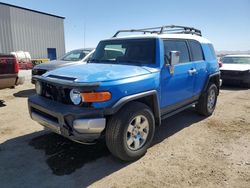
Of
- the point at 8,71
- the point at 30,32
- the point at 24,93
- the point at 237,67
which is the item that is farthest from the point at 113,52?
the point at 30,32

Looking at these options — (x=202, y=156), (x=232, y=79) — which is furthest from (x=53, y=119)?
(x=232, y=79)

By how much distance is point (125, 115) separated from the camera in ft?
Answer: 10.2

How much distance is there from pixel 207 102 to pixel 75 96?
3627 millimetres

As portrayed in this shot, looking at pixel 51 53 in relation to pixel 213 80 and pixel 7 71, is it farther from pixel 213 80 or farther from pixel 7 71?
pixel 213 80

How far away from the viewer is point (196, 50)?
198 inches

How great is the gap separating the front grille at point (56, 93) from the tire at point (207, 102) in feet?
11.4

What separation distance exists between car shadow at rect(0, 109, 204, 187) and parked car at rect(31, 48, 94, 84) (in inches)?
149

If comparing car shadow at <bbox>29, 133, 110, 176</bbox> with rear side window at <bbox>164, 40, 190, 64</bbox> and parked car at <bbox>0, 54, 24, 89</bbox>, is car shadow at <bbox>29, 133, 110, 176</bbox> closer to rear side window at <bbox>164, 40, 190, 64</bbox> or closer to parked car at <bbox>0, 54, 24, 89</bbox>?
rear side window at <bbox>164, 40, 190, 64</bbox>

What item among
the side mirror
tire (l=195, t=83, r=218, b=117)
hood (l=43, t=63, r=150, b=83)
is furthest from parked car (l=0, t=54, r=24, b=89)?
tire (l=195, t=83, r=218, b=117)

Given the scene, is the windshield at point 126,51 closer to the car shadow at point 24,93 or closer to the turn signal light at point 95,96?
the turn signal light at point 95,96

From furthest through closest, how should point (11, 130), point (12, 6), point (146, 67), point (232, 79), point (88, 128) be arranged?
point (12, 6) → point (232, 79) → point (11, 130) → point (146, 67) → point (88, 128)

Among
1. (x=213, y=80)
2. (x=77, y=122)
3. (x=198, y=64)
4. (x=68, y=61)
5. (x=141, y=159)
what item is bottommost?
(x=141, y=159)

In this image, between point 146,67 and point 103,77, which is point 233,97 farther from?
point 103,77

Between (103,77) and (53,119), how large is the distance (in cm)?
94
